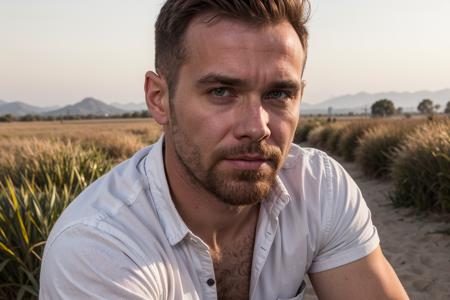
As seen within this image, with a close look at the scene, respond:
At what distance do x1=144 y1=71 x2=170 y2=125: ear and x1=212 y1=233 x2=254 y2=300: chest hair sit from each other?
0.60 meters

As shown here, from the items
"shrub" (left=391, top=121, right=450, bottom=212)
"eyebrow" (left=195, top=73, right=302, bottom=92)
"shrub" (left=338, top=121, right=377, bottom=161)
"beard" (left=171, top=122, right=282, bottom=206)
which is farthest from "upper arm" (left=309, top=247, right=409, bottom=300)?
"shrub" (left=338, top=121, right=377, bottom=161)

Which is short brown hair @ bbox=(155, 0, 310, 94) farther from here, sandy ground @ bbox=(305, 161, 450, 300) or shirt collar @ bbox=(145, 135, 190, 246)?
sandy ground @ bbox=(305, 161, 450, 300)

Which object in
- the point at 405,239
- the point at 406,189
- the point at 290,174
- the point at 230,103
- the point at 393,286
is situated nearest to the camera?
the point at 230,103

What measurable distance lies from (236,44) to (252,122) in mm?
293

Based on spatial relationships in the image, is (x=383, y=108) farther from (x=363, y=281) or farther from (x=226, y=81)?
(x=226, y=81)

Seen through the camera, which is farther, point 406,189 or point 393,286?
point 406,189

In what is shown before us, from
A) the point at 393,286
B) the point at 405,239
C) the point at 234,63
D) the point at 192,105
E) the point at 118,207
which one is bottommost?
the point at 405,239

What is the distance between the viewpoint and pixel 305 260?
2.05 meters

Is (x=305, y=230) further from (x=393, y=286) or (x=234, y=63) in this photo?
(x=234, y=63)

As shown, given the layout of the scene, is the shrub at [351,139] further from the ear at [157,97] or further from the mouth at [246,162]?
the mouth at [246,162]

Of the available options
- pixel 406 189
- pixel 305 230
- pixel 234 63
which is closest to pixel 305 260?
pixel 305 230

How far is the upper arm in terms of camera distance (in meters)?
1.98

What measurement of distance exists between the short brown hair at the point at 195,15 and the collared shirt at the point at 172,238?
0.37m

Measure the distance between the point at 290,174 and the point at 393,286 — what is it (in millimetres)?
627
